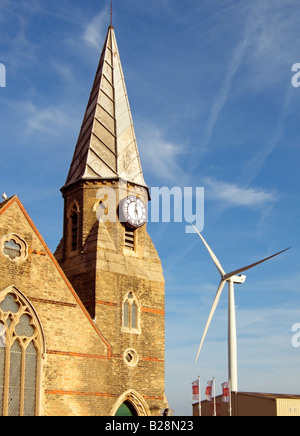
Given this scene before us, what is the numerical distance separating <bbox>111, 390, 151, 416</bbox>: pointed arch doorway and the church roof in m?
13.0

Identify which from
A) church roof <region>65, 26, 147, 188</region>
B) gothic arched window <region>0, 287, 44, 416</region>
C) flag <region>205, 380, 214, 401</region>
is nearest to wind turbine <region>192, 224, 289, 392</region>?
flag <region>205, 380, 214, 401</region>

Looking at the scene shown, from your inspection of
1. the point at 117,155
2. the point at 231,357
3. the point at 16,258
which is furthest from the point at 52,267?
the point at 231,357

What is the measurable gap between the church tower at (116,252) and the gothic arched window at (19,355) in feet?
14.0

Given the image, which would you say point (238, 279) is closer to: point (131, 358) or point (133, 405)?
point (131, 358)

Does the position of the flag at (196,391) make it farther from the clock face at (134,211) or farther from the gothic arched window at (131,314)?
the clock face at (134,211)

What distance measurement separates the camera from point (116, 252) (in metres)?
43.2

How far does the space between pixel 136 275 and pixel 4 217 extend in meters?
9.70

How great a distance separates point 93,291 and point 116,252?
320 centimetres

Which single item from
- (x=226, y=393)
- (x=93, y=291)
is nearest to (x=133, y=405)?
(x=226, y=393)

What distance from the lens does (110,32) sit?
51406 mm

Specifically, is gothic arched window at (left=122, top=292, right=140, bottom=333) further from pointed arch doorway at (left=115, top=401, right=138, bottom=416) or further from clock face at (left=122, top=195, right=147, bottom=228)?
clock face at (left=122, top=195, right=147, bottom=228)

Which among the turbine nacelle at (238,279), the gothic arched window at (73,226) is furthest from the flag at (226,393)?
the gothic arched window at (73,226)

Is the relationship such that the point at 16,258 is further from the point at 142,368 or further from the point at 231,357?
the point at 231,357

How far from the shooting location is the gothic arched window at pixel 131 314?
41969 mm
